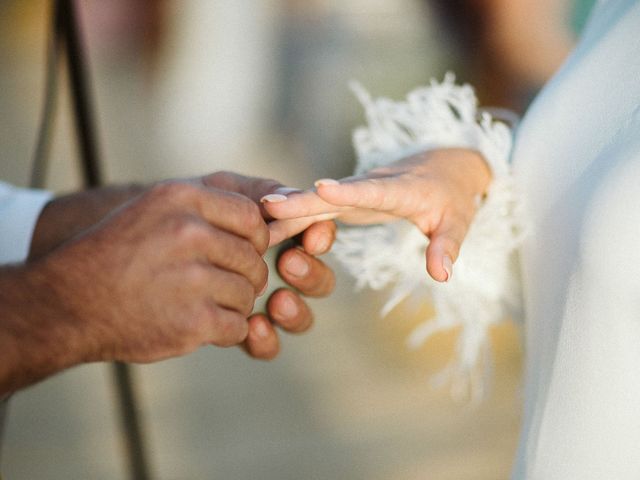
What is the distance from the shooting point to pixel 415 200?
2.04 feet

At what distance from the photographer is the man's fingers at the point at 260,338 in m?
0.70

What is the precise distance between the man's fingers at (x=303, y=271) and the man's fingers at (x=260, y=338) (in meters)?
0.05

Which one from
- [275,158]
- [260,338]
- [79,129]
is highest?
[275,158]

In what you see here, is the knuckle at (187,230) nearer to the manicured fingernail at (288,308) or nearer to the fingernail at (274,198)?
the fingernail at (274,198)

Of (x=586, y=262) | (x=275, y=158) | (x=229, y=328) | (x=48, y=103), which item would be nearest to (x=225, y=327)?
(x=229, y=328)

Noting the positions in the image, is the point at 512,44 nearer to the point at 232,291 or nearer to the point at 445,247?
the point at 445,247

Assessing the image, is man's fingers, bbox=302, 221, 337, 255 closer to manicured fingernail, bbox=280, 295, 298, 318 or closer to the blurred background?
manicured fingernail, bbox=280, 295, 298, 318

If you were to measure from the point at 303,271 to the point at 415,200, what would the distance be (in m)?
0.13

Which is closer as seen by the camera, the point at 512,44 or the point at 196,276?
the point at 196,276

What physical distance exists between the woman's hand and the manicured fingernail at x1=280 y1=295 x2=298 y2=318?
0.29 ft

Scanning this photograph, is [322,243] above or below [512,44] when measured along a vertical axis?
below

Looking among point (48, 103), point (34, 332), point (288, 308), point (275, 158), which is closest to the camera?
point (34, 332)

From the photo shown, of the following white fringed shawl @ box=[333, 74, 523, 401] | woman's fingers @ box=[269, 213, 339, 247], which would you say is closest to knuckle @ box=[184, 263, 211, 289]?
woman's fingers @ box=[269, 213, 339, 247]

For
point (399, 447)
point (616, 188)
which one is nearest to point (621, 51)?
point (616, 188)
